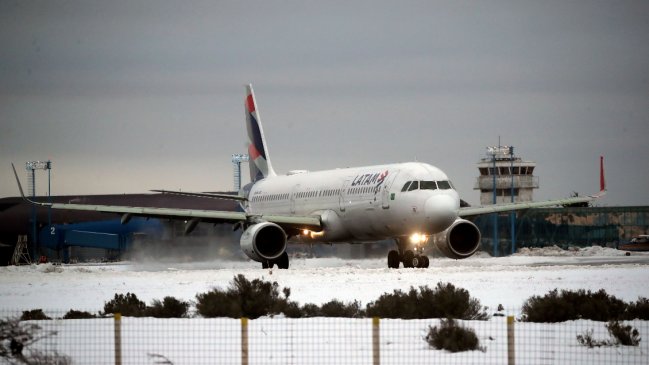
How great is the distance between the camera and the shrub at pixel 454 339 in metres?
18.2

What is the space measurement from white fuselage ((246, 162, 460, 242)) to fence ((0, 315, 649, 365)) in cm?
1622

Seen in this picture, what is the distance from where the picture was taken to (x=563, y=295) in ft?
79.6

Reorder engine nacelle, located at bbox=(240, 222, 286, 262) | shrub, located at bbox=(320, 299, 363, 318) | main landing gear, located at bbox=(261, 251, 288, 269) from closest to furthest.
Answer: shrub, located at bbox=(320, 299, 363, 318) → engine nacelle, located at bbox=(240, 222, 286, 262) → main landing gear, located at bbox=(261, 251, 288, 269)

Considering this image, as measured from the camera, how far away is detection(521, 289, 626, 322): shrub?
22.6 meters

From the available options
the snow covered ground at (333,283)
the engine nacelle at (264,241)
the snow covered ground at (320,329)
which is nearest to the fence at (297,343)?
the snow covered ground at (320,329)

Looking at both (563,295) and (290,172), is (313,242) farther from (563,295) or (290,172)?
(563,295)

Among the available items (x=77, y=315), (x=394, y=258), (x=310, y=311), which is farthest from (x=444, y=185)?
(x=77, y=315)

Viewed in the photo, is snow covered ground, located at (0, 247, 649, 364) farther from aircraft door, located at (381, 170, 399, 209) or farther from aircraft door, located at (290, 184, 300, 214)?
aircraft door, located at (290, 184, 300, 214)

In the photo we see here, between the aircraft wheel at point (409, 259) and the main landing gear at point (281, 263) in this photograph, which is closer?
the aircraft wheel at point (409, 259)

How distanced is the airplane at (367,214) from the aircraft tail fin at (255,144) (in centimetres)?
631

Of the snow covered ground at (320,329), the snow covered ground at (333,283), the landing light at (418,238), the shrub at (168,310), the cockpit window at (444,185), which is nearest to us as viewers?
the snow covered ground at (320,329)

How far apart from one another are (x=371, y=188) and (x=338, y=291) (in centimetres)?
1247

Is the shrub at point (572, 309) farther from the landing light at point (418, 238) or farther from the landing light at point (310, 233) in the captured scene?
the landing light at point (310, 233)

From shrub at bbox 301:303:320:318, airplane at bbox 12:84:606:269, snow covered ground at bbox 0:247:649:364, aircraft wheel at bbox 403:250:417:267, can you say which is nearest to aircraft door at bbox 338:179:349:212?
airplane at bbox 12:84:606:269
